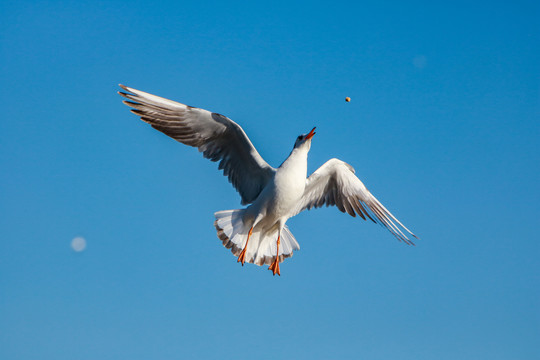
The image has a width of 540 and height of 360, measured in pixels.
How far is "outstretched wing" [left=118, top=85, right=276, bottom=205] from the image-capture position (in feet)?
30.2

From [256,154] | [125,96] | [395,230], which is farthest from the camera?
[395,230]

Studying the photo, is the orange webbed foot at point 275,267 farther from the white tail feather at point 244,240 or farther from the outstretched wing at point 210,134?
the outstretched wing at point 210,134

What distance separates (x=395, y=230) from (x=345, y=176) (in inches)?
50.5

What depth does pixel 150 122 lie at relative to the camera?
9180 millimetres

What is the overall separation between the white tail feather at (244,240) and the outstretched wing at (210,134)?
585mm

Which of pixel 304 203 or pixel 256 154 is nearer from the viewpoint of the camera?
pixel 256 154

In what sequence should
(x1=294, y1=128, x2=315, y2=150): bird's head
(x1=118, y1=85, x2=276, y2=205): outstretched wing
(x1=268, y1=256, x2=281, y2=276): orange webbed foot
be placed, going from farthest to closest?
1. (x1=268, y1=256, x2=281, y2=276): orange webbed foot
2. (x1=294, y1=128, x2=315, y2=150): bird's head
3. (x1=118, y1=85, x2=276, y2=205): outstretched wing

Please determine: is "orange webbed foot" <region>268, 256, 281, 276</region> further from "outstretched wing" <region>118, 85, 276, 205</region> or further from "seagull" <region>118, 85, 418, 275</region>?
"outstretched wing" <region>118, 85, 276, 205</region>

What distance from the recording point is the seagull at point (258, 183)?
30.6 feet

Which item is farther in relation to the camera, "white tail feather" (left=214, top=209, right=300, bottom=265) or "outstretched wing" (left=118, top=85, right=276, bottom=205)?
A: "white tail feather" (left=214, top=209, right=300, bottom=265)

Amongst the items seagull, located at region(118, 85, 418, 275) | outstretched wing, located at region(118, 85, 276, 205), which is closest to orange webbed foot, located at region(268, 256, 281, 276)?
seagull, located at region(118, 85, 418, 275)

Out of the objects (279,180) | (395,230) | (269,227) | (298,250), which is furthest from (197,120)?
(395,230)

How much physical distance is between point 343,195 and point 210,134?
110 inches

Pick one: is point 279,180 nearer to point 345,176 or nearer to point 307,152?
point 307,152
